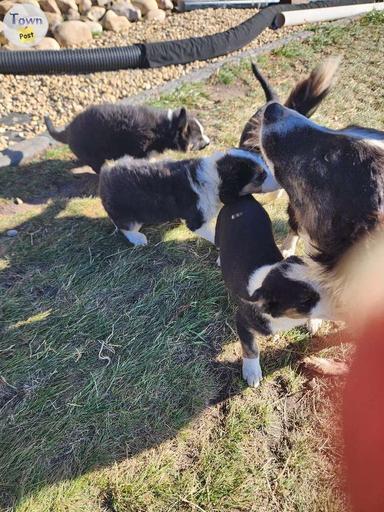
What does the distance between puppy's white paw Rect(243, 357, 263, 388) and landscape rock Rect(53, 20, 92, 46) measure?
5771 millimetres

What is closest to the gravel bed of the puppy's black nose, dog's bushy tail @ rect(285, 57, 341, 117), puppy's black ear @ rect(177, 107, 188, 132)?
puppy's black ear @ rect(177, 107, 188, 132)

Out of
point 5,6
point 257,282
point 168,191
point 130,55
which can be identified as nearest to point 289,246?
point 168,191

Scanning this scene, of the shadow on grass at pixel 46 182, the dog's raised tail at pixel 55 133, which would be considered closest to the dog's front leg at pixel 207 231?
the shadow on grass at pixel 46 182

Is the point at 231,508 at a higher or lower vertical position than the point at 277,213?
lower

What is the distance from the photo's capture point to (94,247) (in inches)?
155

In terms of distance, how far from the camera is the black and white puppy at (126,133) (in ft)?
14.7

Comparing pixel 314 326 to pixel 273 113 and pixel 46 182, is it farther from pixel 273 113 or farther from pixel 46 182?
pixel 46 182

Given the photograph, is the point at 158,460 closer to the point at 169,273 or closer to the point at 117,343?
the point at 117,343

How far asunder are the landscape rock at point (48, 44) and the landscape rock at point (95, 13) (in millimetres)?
1010

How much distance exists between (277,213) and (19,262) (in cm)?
240

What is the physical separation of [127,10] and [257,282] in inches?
261

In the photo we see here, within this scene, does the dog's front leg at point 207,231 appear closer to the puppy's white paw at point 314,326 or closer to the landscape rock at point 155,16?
the puppy's white paw at point 314,326

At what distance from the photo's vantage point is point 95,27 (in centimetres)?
705

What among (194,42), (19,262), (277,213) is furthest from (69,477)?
(194,42)
